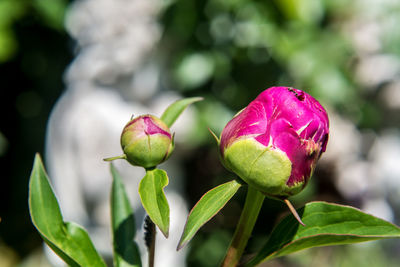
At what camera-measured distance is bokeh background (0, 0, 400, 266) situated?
1.76 metres

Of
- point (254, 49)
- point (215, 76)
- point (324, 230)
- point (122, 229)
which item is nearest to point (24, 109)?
point (215, 76)

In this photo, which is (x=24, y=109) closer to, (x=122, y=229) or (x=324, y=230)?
(x=122, y=229)

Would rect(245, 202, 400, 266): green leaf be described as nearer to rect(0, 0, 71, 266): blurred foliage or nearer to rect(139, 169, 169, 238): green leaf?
rect(139, 169, 169, 238): green leaf

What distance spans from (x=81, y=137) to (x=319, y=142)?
1675 mm

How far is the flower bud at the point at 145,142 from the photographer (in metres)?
0.53

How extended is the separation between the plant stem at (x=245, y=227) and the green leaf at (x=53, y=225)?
0.15m

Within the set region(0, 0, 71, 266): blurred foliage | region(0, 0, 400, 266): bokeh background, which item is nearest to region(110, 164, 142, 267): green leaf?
region(0, 0, 400, 266): bokeh background

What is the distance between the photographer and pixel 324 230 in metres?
0.51

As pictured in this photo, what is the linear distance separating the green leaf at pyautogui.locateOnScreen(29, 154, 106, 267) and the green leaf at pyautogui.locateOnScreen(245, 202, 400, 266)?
19 centimetres

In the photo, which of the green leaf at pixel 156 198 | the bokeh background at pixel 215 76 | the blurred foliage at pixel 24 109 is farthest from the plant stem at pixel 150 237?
the blurred foliage at pixel 24 109

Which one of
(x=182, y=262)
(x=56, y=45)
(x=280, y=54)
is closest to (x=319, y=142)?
(x=280, y=54)

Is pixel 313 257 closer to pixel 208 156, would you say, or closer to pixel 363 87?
pixel 208 156

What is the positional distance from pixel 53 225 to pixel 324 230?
0.30m

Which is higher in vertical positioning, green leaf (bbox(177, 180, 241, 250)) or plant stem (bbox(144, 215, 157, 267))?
green leaf (bbox(177, 180, 241, 250))
